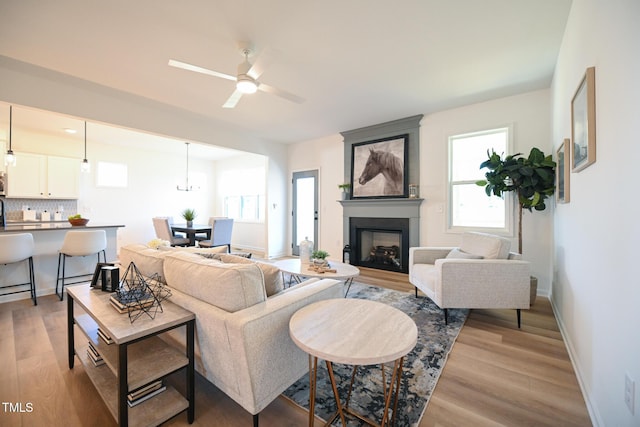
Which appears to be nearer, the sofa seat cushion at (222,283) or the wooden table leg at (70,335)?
the sofa seat cushion at (222,283)

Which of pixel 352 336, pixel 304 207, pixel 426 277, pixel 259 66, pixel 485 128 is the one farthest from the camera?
pixel 304 207

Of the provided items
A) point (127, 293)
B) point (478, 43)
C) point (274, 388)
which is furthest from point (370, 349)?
point (478, 43)

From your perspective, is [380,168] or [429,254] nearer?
[429,254]

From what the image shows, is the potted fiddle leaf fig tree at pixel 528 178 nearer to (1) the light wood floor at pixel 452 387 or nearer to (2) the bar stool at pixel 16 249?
(1) the light wood floor at pixel 452 387

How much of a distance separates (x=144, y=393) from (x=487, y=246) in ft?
10.3

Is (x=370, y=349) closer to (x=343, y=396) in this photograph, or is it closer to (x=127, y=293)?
(x=343, y=396)

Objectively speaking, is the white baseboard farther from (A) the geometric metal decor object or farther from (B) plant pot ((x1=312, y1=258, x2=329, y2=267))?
(A) the geometric metal decor object

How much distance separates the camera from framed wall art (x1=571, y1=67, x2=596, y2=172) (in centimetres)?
147

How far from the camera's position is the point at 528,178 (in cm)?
298

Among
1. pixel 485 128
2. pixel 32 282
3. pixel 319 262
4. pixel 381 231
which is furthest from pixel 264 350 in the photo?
pixel 485 128

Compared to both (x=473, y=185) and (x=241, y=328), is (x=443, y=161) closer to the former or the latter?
(x=473, y=185)

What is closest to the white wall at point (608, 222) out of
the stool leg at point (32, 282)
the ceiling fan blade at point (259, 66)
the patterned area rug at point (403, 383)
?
the patterned area rug at point (403, 383)

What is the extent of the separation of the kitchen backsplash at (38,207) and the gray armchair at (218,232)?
3035 mm

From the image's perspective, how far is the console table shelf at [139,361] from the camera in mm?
1166
